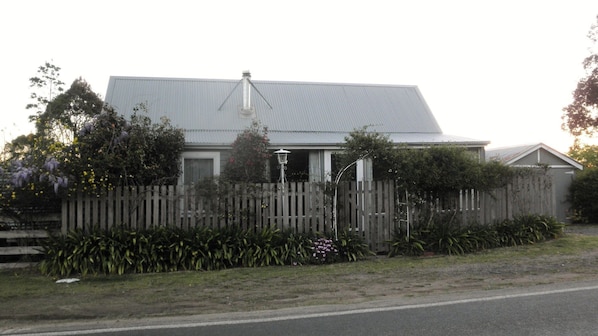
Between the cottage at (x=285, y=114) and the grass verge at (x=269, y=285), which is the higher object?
the cottage at (x=285, y=114)

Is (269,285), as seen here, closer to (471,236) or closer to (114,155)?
(114,155)

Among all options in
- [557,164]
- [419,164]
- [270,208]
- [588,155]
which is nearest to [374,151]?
[419,164]

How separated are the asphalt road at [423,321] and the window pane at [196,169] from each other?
759 centimetres

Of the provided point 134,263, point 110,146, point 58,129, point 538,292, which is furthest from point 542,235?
point 58,129

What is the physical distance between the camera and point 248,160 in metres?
11.4

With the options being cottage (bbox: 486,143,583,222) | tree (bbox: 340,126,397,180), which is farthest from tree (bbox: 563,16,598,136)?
tree (bbox: 340,126,397,180)

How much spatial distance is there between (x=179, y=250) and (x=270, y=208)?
2.23m

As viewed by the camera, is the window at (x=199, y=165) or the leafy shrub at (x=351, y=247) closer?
the leafy shrub at (x=351, y=247)

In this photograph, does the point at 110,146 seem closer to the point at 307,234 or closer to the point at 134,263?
the point at 134,263

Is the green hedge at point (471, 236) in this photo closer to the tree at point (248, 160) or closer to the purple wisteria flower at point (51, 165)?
the tree at point (248, 160)

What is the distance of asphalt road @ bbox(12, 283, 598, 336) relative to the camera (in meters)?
4.71

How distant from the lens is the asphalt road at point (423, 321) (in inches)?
186

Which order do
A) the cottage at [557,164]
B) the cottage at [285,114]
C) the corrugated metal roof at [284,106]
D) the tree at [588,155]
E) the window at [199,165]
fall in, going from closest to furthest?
the window at [199,165]
the cottage at [285,114]
the corrugated metal roof at [284,106]
the cottage at [557,164]
the tree at [588,155]

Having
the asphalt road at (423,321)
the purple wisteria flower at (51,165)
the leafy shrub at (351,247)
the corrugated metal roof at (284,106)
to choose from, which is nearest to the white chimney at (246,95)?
the corrugated metal roof at (284,106)
